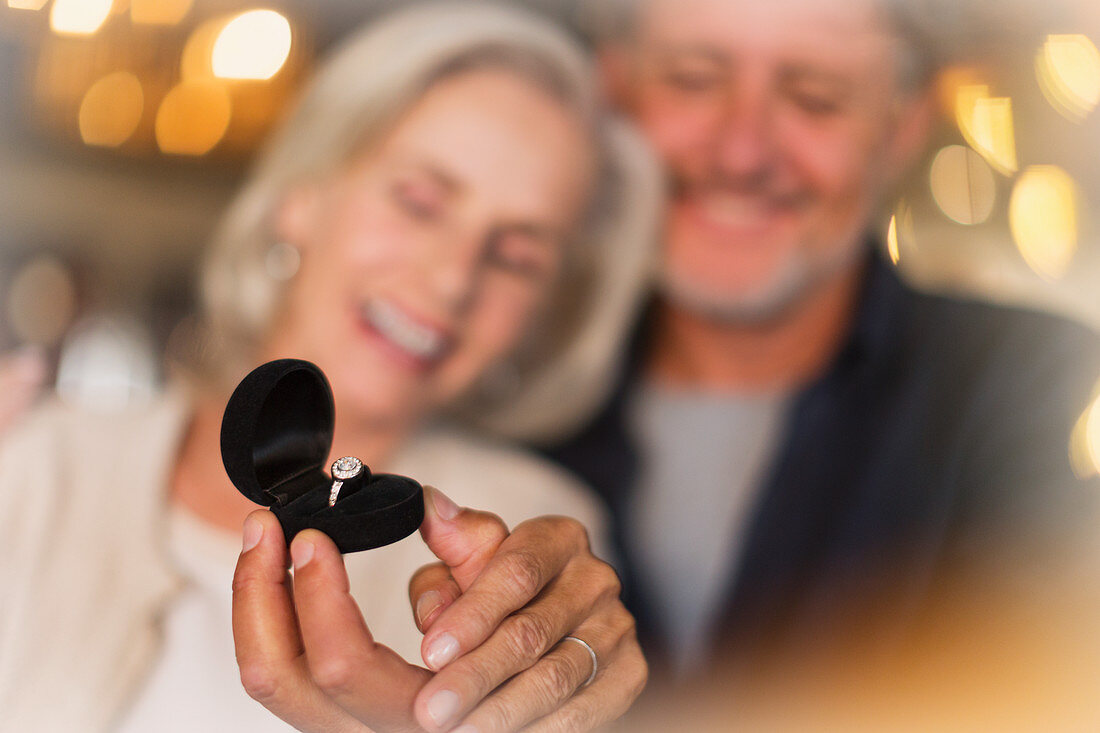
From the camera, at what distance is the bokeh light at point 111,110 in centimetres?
100

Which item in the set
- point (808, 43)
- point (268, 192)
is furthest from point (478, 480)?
point (808, 43)

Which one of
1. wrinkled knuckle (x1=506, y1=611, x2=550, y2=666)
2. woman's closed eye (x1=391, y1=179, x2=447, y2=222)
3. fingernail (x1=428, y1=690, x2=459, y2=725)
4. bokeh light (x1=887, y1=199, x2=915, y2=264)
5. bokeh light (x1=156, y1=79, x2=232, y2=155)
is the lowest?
fingernail (x1=428, y1=690, x2=459, y2=725)

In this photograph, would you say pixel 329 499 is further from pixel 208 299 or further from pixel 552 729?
pixel 208 299

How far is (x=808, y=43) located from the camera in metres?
0.89

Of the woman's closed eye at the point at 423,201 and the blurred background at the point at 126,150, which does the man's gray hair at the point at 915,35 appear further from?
the woman's closed eye at the point at 423,201

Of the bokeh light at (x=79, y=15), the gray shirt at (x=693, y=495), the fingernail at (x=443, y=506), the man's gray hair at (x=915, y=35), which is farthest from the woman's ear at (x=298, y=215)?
the man's gray hair at (x=915, y=35)

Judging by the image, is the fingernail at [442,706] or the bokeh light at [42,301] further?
the bokeh light at [42,301]

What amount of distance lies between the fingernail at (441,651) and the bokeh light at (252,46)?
0.84 meters

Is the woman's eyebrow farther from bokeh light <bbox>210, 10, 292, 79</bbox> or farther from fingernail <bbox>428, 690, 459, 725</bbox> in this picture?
fingernail <bbox>428, 690, 459, 725</bbox>

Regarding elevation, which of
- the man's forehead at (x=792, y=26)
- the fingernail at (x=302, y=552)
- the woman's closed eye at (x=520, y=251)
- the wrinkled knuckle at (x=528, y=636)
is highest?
the man's forehead at (x=792, y=26)

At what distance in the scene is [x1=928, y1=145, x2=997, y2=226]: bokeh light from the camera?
85 cm

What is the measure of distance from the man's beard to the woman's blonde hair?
0.14 ft

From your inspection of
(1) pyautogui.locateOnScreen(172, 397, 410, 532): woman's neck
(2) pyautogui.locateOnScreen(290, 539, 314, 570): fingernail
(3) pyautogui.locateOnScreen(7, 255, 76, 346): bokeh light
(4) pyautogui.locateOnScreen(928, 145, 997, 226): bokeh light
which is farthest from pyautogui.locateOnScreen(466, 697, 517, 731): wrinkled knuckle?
(3) pyautogui.locateOnScreen(7, 255, 76, 346): bokeh light

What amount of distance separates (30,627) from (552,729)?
0.56 meters
